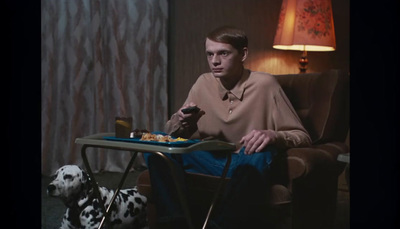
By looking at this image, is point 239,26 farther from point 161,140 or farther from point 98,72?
point 98,72

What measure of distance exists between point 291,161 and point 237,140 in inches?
10.8

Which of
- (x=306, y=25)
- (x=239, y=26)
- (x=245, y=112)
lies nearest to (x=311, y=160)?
(x=245, y=112)

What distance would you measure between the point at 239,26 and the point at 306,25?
511 millimetres

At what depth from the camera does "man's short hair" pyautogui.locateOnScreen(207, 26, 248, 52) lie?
1.85 m

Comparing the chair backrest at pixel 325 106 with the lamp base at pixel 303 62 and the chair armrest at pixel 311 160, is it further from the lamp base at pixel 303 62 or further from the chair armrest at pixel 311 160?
the lamp base at pixel 303 62

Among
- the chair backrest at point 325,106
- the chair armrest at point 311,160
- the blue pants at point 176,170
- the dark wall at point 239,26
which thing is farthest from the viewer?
the dark wall at point 239,26

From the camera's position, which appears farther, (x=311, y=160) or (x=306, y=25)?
(x=306, y=25)

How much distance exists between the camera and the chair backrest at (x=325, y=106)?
192cm

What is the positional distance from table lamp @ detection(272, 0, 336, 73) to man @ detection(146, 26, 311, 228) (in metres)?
0.72

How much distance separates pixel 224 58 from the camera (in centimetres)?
186

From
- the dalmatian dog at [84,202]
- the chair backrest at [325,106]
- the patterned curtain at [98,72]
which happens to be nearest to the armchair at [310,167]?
the chair backrest at [325,106]

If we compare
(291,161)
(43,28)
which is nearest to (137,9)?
(43,28)

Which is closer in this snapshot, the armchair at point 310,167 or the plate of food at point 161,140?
the plate of food at point 161,140
